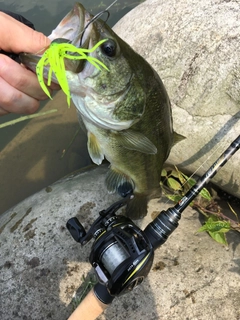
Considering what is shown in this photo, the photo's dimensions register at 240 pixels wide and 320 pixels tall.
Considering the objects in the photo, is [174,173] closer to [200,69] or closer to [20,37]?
[200,69]

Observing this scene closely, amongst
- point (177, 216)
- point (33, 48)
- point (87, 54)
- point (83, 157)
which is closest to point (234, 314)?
point (177, 216)

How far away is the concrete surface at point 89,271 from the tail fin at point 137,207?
142 millimetres

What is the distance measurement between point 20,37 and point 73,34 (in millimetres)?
259

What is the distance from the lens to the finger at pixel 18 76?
4.98 feet

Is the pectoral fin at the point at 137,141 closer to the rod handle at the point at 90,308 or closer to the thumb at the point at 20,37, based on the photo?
the thumb at the point at 20,37

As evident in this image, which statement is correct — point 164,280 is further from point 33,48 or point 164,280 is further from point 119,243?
point 33,48

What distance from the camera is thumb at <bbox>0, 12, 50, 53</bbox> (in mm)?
1505

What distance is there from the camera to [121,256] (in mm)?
1623

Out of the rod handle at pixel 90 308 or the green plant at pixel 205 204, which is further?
the green plant at pixel 205 204

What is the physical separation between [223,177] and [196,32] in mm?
1166

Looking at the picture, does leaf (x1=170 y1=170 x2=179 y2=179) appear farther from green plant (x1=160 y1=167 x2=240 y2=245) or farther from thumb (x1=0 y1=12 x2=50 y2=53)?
thumb (x1=0 y1=12 x2=50 y2=53)

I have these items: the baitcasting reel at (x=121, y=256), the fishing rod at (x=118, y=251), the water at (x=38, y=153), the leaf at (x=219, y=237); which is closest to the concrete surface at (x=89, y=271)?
the leaf at (x=219, y=237)

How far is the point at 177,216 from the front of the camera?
1.81 meters

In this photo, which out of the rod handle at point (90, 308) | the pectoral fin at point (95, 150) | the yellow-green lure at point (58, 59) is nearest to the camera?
the yellow-green lure at point (58, 59)
